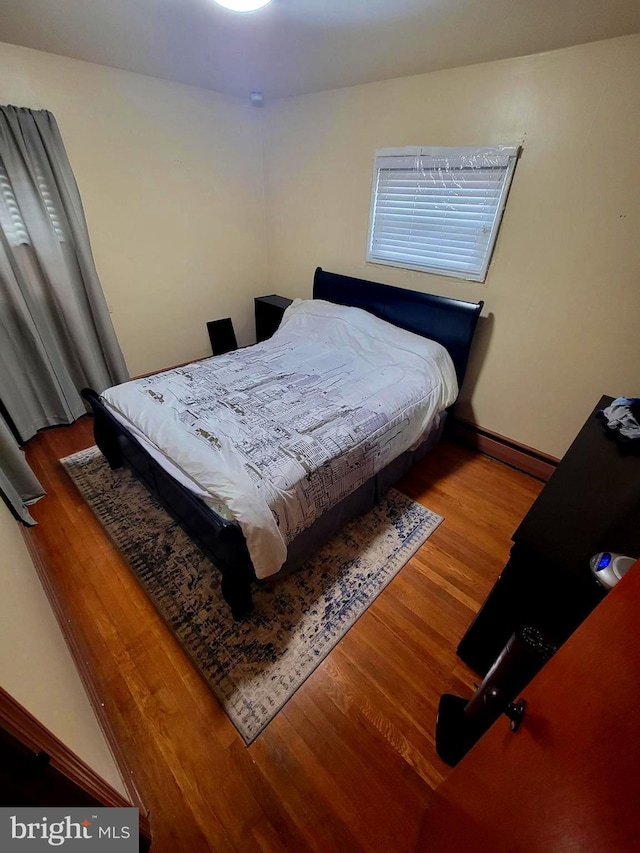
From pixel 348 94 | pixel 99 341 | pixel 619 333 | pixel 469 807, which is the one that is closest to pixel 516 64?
pixel 348 94

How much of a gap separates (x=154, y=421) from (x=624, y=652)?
1867 millimetres

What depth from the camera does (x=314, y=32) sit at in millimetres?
1774

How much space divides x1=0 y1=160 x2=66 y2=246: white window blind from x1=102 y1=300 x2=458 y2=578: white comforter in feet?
4.38

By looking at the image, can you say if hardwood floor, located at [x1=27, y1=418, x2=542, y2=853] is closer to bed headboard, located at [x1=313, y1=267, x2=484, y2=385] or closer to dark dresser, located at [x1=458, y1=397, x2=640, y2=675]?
dark dresser, located at [x1=458, y1=397, x2=640, y2=675]

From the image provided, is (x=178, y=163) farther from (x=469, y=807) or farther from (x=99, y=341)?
(x=469, y=807)

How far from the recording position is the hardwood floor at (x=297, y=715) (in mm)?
1091

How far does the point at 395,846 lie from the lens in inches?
41.4

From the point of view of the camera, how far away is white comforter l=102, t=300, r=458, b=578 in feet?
4.81

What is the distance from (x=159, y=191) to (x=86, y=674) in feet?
10.9

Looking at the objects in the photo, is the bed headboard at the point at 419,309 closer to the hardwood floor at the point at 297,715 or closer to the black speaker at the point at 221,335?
the black speaker at the point at 221,335

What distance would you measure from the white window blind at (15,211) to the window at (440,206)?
7.58 ft

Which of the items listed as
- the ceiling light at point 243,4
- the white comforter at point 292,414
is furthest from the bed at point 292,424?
the ceiling light at point 243,4

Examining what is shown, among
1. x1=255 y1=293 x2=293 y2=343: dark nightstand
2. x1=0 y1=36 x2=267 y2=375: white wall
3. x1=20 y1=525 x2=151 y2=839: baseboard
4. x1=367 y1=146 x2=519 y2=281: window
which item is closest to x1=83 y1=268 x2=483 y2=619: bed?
x1=367 y1=146 x2=519 y2=281: window

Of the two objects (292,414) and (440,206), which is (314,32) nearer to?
(440,206)
